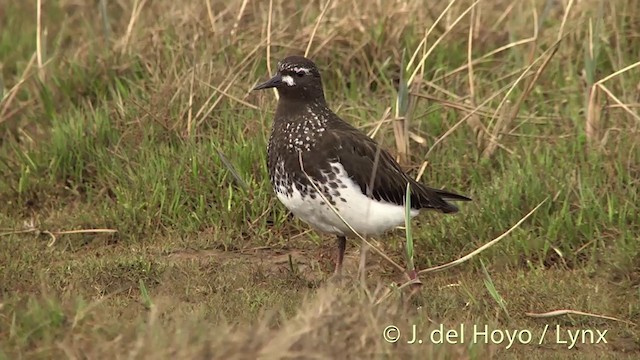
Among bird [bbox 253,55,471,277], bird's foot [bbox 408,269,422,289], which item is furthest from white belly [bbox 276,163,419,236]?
bird's foot [bbox 408,269,422,289]

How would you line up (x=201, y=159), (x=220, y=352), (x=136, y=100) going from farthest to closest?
(x=136, y=100) < (x=201, y=159) < (x=220, y=352)

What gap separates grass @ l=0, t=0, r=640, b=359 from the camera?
5.96 meters

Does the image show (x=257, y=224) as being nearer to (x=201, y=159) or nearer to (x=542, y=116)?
(x=201, y=159)

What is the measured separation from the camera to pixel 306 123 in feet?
22.4

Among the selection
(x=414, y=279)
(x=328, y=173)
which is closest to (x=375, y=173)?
(x=328, y=173)

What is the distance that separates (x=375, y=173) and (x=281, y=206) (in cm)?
112

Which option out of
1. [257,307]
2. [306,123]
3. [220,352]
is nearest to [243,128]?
[306,123]

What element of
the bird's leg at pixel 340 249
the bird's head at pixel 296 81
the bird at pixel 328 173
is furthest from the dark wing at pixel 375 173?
the bird's leg at pixel 340 249

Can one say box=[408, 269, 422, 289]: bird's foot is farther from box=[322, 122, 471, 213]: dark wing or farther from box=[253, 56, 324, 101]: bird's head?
box=[253, 56, 324, 101]: bird's head

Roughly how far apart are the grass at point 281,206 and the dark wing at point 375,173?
0.27 m

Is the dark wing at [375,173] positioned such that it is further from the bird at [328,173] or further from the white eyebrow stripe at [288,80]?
the white eyebrow stripe at [288,80]

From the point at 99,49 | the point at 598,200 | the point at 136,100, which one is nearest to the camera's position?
the point at 598,200

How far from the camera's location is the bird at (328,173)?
6.59 m

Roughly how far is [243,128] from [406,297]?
2.34 metres
